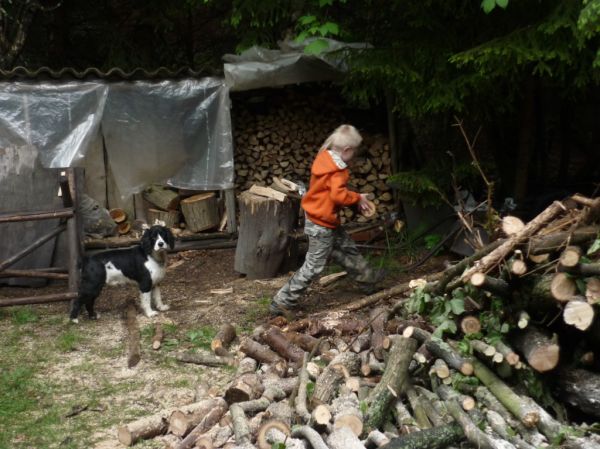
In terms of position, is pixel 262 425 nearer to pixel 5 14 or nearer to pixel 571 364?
pixel 571 364

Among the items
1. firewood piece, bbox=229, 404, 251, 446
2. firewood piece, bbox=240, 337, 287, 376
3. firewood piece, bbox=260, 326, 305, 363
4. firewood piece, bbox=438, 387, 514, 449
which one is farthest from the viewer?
firewood piece, bbox=260, 326, 305, 363

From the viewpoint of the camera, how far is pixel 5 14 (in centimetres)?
1119

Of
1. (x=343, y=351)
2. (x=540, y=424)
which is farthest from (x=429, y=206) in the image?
(x=540, y=424)

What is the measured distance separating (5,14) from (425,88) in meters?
6.67

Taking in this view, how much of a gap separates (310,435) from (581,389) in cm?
172

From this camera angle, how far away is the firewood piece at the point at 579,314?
4488 mm

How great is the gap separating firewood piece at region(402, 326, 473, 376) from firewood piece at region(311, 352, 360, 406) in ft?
1.88

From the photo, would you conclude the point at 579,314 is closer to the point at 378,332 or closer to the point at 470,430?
the point at 470,430

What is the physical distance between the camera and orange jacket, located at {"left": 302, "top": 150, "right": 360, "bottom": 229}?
7098 mm

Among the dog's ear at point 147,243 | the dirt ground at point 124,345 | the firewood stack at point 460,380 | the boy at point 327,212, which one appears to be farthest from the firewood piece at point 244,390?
the dog's ear at point 147,243

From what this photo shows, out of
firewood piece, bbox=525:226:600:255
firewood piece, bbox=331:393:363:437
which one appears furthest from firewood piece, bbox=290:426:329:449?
firewood piece, bbox=525:226:600:255

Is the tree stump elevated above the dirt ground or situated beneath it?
elevated above

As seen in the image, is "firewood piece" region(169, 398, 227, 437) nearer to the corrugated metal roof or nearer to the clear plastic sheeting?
the clear plastic sheeting

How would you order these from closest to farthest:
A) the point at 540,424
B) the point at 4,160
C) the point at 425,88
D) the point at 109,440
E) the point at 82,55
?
the point at 540,424, the point at 109,440, the point at 425,88, the point at 4,160, the point at 82,55
